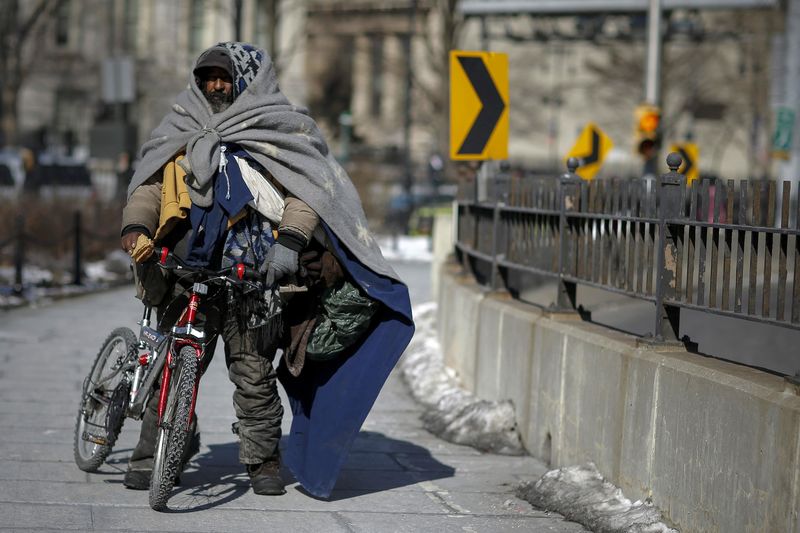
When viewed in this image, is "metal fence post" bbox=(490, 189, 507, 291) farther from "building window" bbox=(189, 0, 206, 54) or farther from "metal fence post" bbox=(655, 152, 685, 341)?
"building window" bbox=(189, 0, 206, 54)

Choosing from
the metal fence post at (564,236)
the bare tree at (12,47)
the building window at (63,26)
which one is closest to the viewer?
the metal fence post at (564,236)

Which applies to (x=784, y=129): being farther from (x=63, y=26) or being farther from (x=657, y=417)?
(x=63, y=26)

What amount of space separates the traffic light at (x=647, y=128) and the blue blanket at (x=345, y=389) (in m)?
13.4

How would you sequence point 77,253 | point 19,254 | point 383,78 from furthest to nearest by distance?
1. point 383,78
2. point 77,253
3. point 19,254

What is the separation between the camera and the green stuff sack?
22.0 ft

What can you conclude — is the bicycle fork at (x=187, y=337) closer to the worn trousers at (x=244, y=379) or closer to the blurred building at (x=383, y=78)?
the worn trousers at (x=244, y=379)

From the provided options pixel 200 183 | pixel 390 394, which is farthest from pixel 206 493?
pixel 390 394

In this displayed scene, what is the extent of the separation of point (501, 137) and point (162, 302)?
4.70m

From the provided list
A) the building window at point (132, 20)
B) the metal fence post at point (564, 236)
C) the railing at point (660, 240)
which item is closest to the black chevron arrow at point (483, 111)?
the railing at point (660, 240)

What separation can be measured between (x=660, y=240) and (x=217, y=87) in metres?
2.14

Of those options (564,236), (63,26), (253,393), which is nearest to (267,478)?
(253,393)

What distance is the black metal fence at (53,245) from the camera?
53.7 ft

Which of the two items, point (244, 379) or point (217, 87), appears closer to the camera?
point (217, 87)

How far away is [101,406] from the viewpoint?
6.92m
